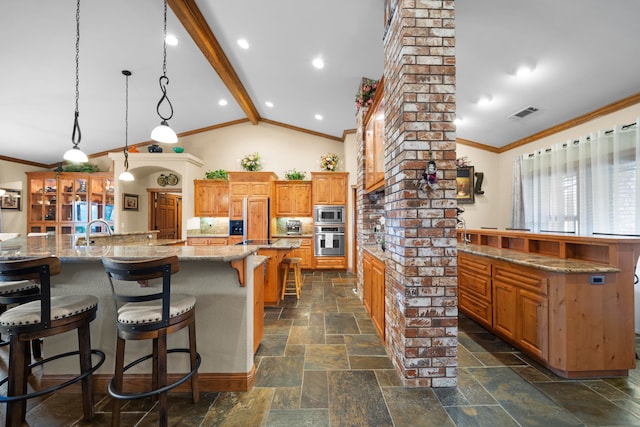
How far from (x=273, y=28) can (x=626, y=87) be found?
4140mm

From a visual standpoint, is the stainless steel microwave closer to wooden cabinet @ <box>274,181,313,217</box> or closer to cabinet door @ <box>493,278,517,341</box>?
wooden cabinet @ <box>274,181,313,217</box>

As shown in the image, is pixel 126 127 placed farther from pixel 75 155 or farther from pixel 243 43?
pixel 243 43

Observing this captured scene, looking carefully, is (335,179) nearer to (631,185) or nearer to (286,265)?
(286,265)

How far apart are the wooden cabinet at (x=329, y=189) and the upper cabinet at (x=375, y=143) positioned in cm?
242

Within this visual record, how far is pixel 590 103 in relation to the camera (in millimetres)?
3432

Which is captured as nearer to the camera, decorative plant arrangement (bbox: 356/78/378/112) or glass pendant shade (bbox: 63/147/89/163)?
glass pendant shade (bbox: 63/147/89/163)

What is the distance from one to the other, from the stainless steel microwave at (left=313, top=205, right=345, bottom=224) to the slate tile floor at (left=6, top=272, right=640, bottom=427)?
378cm

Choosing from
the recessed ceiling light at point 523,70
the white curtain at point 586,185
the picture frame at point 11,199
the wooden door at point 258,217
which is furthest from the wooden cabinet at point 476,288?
the picture frame at point 11,199

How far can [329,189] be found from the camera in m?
6.23

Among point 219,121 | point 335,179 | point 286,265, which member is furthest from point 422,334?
point 219,121

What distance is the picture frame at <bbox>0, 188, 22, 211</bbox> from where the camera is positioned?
19.1ft

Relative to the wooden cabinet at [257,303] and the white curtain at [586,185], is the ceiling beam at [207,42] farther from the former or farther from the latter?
the white curtain at [586,185]

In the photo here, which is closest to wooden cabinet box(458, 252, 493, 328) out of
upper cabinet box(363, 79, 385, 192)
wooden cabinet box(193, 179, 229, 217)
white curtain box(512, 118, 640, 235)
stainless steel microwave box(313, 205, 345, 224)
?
upper cabinet box(363, 79, 385, 192)

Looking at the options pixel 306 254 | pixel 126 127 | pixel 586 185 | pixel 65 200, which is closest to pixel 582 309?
pixel 586 185
